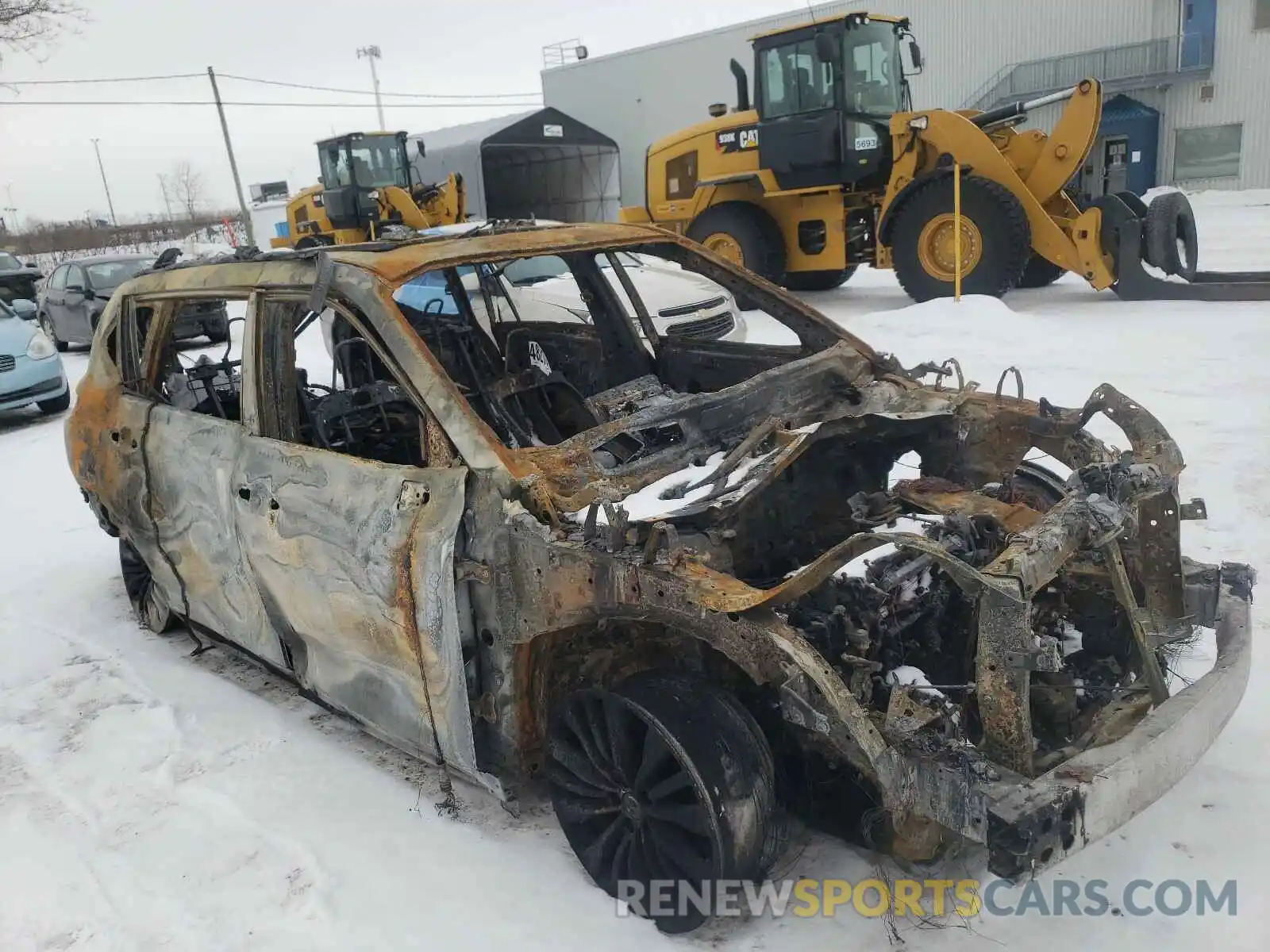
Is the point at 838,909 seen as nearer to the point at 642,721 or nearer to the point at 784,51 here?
the point at 642,721

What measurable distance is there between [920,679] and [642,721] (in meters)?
0.80

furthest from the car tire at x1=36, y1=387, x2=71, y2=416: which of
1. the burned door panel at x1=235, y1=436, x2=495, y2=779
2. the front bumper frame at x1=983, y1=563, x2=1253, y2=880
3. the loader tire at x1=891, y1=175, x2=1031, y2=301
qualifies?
the front bumper frame at x1=983, y1=563, x2=1253, y2=880

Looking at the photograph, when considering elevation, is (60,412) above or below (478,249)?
below

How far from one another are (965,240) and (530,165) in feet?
58.9

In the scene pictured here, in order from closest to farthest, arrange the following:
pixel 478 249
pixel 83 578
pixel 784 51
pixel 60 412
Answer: pixel 478 249 < pixel 83 578 < pixel 60 412 < pixel 784 51

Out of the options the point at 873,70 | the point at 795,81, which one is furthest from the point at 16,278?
the point at 873,70

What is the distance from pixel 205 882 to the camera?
2.92 meters

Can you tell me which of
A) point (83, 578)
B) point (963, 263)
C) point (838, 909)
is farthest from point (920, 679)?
point (963, 263)

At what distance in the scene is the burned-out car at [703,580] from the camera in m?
2.23

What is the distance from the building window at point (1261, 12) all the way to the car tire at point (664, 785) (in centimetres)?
2725

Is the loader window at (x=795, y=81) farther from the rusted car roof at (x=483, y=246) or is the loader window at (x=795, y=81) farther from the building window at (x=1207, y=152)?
the building window at (x=1207, y=152)

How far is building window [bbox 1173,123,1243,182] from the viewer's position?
23969 mm

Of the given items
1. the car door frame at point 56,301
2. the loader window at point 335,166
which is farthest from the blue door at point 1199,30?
the car door frame at point 56,301

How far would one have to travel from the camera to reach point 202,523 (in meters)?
3.72
